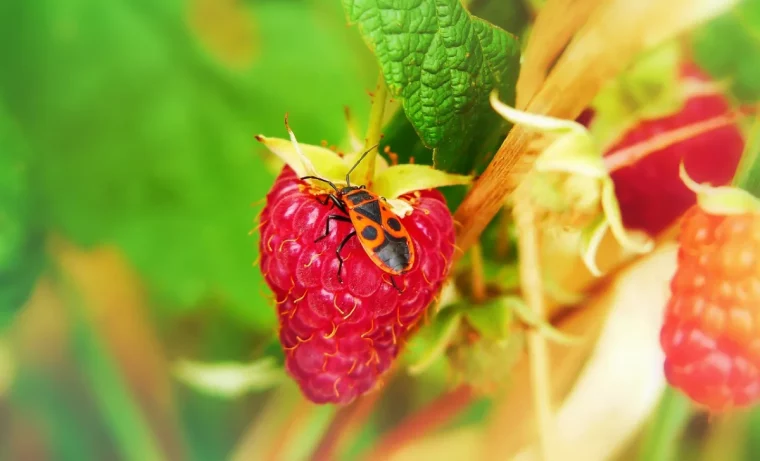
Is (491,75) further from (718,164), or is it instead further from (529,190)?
(718,164)

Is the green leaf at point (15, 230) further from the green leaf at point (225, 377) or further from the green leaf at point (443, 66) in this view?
the green leaf at point (443, 66)

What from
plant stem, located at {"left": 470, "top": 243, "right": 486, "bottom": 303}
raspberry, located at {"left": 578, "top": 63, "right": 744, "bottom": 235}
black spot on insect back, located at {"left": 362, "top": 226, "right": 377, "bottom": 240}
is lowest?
plant stem, located at {"left": 470, "top": 243, "right": 486, "bottom": 303}

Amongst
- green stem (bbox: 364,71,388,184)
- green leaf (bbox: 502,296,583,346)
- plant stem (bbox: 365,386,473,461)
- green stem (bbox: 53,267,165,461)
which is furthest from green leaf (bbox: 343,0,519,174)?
green stem (bbox: 53,267,165,461)

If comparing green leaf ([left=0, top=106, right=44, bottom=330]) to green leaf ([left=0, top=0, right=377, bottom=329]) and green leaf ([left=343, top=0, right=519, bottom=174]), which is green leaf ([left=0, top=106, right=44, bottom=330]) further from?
green leaf ([left=343, top=0, right=519, bottom=174])

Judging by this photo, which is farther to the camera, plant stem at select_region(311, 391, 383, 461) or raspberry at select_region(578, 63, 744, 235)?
plant stem at select_region(311, 391, 383, 461)

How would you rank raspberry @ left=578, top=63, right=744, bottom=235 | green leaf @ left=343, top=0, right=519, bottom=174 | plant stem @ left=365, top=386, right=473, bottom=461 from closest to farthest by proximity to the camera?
1. green leaf @ left=343, top=0, right=519, bottom=174
2. raspberry @ left=578, top=63, right=744, bottom=235
3. plant stem @ left=365, top=386, right=473, bottom=461

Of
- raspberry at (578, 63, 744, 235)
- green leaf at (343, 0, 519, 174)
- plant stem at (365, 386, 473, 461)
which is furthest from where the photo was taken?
plant stem at (365, 386, 473, 461)

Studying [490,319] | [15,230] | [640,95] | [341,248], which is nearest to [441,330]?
[490,319]

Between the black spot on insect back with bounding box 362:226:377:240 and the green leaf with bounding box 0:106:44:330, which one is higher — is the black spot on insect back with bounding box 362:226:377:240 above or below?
above
